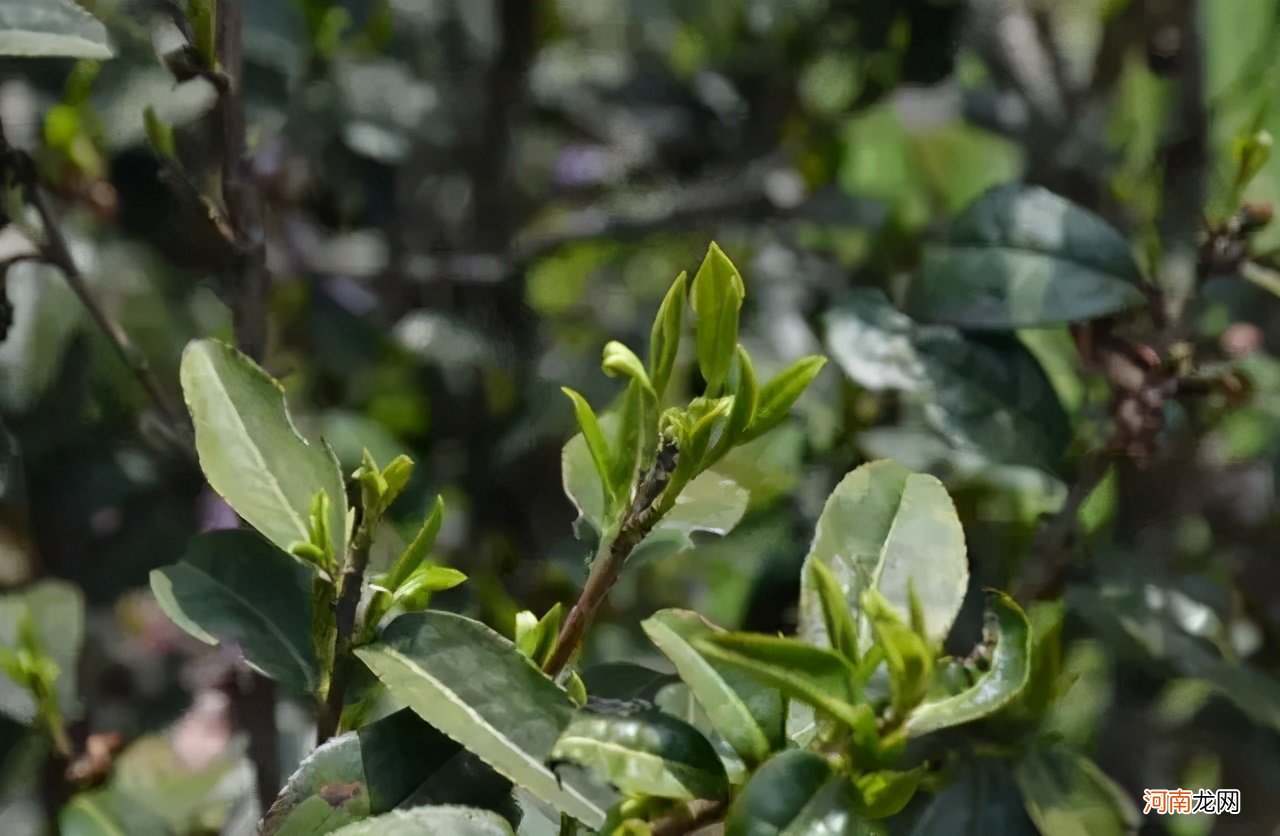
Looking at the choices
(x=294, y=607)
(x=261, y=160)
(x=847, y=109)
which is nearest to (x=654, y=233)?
(x=847, y=109)

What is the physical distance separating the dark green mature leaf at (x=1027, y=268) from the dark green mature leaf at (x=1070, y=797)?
0.28 meters

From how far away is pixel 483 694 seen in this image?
0.30 metres

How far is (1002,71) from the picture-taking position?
93 cm

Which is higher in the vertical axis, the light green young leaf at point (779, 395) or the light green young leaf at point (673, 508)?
the light green young leaf at point (779, 395)

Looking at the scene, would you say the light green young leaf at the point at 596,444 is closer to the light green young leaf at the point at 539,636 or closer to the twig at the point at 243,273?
the light green young leaf at the point at 539,636

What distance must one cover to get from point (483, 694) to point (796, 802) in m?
0.10

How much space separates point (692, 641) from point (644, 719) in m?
0.03

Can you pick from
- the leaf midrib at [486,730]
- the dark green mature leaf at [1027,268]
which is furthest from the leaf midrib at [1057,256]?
the leaf midrib at [486,730]

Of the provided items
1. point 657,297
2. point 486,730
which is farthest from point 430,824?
point 657,297

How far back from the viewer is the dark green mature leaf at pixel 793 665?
10.7 inches

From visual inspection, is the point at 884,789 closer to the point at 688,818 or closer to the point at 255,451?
the point at 688,818

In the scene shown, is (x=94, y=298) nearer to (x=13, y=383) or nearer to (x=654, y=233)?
(x=13, y=383)

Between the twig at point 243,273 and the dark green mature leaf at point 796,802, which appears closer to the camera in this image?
the dark green mature leaf at point 796,802

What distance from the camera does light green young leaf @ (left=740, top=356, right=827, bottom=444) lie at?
12.5 inches
